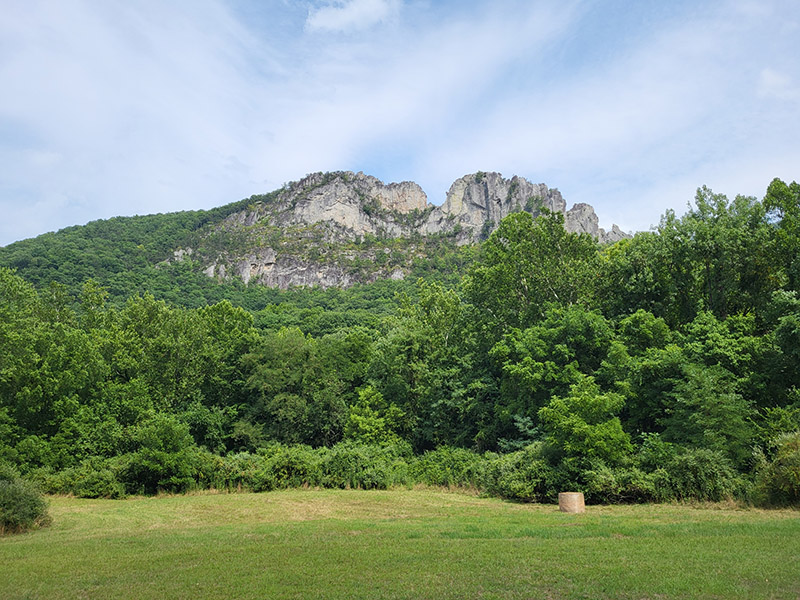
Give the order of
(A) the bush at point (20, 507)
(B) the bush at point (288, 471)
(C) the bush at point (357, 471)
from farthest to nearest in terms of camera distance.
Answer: (C) the bush at point (357, 471)
(B) the bush at point (288, 471)
(A) the bush at point (20, 507)

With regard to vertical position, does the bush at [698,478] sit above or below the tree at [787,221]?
below

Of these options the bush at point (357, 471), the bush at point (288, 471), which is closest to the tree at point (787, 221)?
the bush at point (357, 471)

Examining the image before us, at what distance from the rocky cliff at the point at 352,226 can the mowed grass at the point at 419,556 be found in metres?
103

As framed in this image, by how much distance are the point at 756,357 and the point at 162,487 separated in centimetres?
2669

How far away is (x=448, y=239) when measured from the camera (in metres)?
145

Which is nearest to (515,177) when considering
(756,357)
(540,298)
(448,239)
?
(448,239)

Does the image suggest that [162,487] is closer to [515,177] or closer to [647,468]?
[647,468]

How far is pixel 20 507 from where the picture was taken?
1432 centimetres

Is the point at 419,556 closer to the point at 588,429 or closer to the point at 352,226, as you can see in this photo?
the point at 588,429

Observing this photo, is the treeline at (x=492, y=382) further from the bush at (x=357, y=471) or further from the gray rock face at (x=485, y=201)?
the gray rock face at (x=485, y=201)

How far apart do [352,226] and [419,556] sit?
140708 mm

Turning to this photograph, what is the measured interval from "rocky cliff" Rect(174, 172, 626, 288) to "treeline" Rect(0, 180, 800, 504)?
7559cm

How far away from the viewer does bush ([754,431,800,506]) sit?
48.3ft

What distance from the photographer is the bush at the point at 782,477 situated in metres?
14.7
